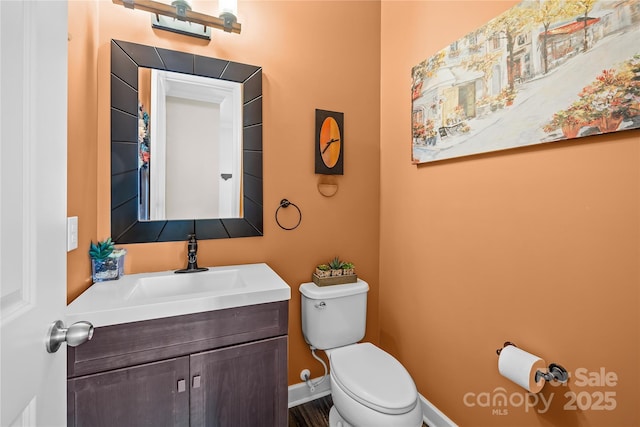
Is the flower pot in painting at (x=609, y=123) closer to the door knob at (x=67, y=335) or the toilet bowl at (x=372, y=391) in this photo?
the toilet bowl at (x=372, y=391)

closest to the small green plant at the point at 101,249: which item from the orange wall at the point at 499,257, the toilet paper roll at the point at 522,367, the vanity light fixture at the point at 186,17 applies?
the vanity light fixture at the point at 186,17

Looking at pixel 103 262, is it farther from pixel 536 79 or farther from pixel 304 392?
pixel 536 79

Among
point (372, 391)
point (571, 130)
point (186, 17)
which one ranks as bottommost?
point (372, 391)

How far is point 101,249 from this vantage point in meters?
1.26

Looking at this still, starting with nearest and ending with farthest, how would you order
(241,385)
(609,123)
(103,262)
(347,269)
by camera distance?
(609,123), (241,385), (103,262), (347,269)

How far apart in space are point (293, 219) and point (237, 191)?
0.36 m

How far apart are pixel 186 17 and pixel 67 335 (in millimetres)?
1400

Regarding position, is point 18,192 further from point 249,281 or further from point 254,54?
point 254,54

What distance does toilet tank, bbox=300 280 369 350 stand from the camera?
5.18 ft

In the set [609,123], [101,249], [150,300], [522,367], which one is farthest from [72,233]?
[609,123]

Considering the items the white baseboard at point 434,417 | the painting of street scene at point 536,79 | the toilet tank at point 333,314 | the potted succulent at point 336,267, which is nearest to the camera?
the painting of street scene at point 536,79

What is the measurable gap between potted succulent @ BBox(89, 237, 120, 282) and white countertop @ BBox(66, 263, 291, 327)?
1.3 inches

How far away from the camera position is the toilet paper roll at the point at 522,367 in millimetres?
1028

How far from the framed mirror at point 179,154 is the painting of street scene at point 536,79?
3.14ft
